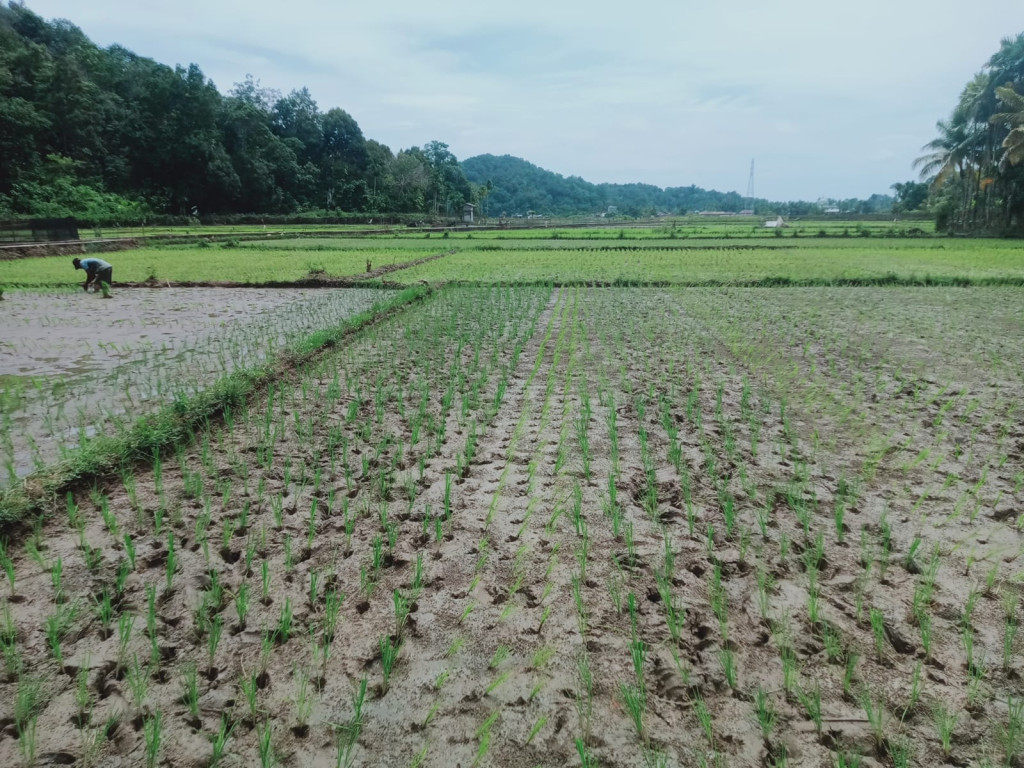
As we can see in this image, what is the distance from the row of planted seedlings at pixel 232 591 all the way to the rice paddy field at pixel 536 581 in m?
0.01

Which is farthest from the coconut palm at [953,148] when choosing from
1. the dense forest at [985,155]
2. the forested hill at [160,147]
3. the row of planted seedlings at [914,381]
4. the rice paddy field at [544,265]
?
the forested hill at [160,147]

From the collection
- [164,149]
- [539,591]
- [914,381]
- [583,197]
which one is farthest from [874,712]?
[583,197]

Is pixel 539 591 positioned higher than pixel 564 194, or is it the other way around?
pixel 564 194

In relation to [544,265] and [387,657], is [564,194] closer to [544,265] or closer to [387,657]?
[544,265]

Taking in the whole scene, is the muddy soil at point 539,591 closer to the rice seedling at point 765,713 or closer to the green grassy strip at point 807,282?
the rice seedling at point 765,713

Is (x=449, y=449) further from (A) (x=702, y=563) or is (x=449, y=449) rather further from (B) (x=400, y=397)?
(A) (x=702, y=563)

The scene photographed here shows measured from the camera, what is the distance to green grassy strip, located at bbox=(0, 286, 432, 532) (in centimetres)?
294

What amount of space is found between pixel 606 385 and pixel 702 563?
2.92m

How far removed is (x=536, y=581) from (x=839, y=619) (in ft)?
3.88

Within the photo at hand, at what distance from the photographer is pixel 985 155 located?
1177 inches

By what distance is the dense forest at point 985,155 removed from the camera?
28.7 m

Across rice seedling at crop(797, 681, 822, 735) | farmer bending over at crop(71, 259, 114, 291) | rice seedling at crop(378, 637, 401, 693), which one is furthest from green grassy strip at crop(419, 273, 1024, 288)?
rice seedling at crop(797, 681, 822, 735)

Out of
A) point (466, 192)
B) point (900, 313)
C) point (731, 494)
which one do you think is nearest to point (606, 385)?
point (731, 494)

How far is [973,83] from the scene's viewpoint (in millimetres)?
31922
